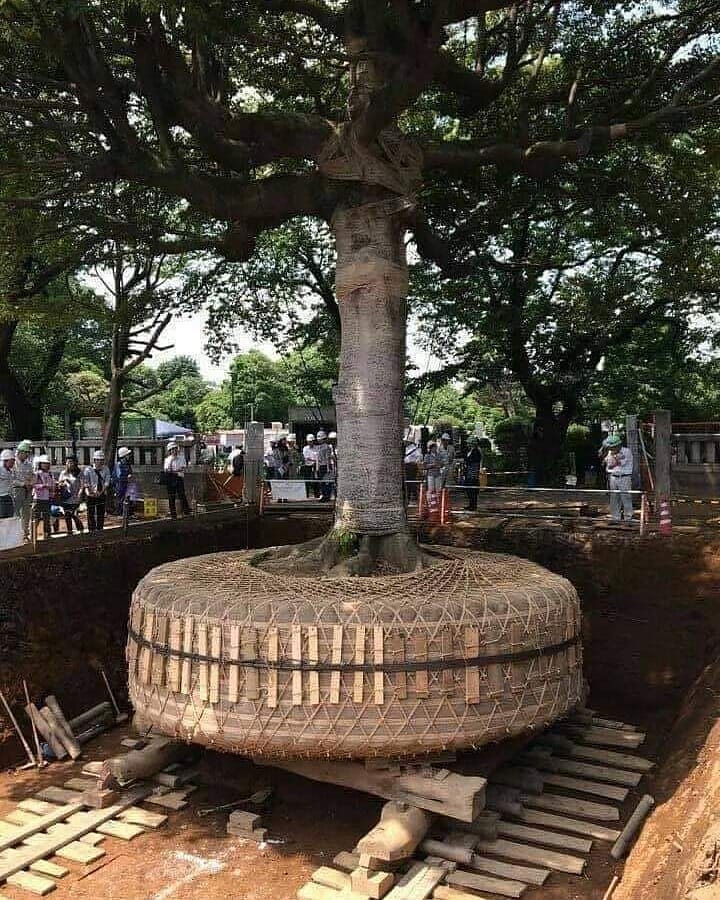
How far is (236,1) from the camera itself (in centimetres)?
739

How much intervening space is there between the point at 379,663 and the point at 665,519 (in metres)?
5.89

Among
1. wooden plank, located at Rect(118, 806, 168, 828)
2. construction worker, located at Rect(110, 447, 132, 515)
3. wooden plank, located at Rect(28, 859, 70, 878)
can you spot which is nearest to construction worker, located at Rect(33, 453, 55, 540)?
construction worker, located at Rect(110, 447, 132, 515)

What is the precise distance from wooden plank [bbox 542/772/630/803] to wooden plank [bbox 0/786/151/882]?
160 inches

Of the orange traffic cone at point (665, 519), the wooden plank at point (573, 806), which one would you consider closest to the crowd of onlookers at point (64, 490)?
the wooden plank at point (573, 806)

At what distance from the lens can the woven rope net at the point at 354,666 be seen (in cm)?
655

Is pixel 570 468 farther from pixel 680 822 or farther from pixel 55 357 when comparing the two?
pixel 680 822

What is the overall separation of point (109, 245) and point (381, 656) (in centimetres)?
767

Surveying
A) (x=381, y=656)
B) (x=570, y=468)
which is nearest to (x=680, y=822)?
(x=381, y=656)

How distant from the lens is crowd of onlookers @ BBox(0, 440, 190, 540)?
1115 centimetres

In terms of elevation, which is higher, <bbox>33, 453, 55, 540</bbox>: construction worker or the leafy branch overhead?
the leafy branch overhead

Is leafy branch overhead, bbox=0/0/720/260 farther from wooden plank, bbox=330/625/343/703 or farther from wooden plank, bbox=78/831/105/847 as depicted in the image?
wooden plank, bbox=78/831/105/847

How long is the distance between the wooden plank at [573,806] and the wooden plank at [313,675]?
2402mm

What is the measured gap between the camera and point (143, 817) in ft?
24.7

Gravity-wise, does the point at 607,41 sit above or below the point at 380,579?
above
